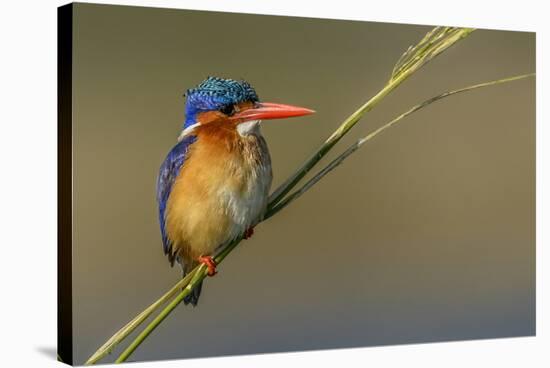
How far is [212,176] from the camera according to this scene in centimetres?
512

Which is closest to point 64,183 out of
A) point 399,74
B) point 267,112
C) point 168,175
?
point 168,175

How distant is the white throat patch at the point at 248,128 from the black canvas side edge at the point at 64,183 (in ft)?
2.80

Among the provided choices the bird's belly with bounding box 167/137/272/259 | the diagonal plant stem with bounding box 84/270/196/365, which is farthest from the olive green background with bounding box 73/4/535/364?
the bird's belly with bounding box 167/137/272/259

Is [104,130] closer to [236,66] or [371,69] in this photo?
[236,66]

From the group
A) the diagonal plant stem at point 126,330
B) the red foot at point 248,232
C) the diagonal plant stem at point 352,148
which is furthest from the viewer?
the red foot at point 248,232

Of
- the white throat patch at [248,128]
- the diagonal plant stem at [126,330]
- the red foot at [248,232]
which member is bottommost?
the diagonal plant stem at [126,330]

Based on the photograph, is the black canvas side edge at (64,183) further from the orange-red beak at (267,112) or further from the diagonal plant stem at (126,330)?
the orange-red beak at (267,112)

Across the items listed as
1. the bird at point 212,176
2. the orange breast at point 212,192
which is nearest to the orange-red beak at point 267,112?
the bird at point 212,176

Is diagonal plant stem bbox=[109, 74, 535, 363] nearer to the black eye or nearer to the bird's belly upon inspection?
the bird's belly

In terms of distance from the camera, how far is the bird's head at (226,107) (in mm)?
5199

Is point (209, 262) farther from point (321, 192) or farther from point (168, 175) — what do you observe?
point (321, 192)

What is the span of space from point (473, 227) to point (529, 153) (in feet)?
2.00

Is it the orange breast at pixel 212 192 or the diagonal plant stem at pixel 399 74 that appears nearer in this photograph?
the orange breast at pixel 212 192

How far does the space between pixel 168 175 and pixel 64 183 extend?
0.52 metres
